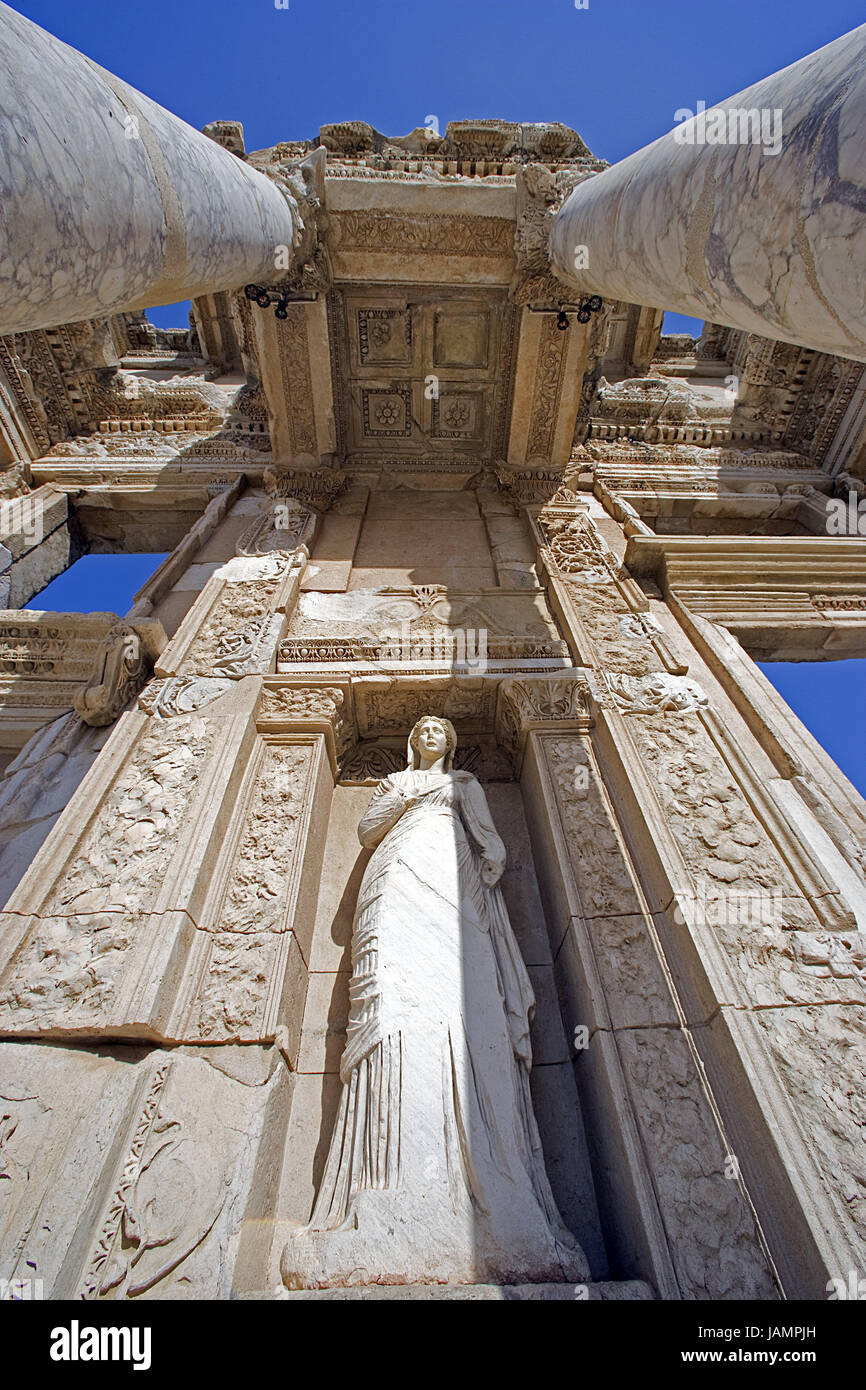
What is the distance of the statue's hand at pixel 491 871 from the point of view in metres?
3.71

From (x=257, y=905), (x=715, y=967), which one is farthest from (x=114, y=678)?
(x=715, y=967)

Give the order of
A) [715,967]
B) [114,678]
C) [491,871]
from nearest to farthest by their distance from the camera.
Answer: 1. [715,967]
2. [491,871]
3. [114,678]

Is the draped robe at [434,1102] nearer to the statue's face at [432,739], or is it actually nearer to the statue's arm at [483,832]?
the statue's arm at [483,832]

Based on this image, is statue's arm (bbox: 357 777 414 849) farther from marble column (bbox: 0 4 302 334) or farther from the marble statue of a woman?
marble column (bbox: 0 4 302 334)

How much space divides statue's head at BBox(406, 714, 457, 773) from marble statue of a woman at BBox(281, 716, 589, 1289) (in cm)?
64

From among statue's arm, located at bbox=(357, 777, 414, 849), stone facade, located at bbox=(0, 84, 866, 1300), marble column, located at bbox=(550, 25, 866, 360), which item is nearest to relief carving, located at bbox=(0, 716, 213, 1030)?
stone facade, located at bbox=(0, 84, 866, 1300)

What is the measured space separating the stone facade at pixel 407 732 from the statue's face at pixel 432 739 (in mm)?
607

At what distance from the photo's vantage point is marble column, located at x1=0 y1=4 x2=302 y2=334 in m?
2.09

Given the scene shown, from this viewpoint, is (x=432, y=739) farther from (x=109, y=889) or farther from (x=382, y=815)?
(x=109, y=889)

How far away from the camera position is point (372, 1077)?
8.89ft

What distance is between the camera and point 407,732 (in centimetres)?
532

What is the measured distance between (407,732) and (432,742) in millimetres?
947

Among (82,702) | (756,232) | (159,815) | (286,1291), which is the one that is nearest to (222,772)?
(159,815)
